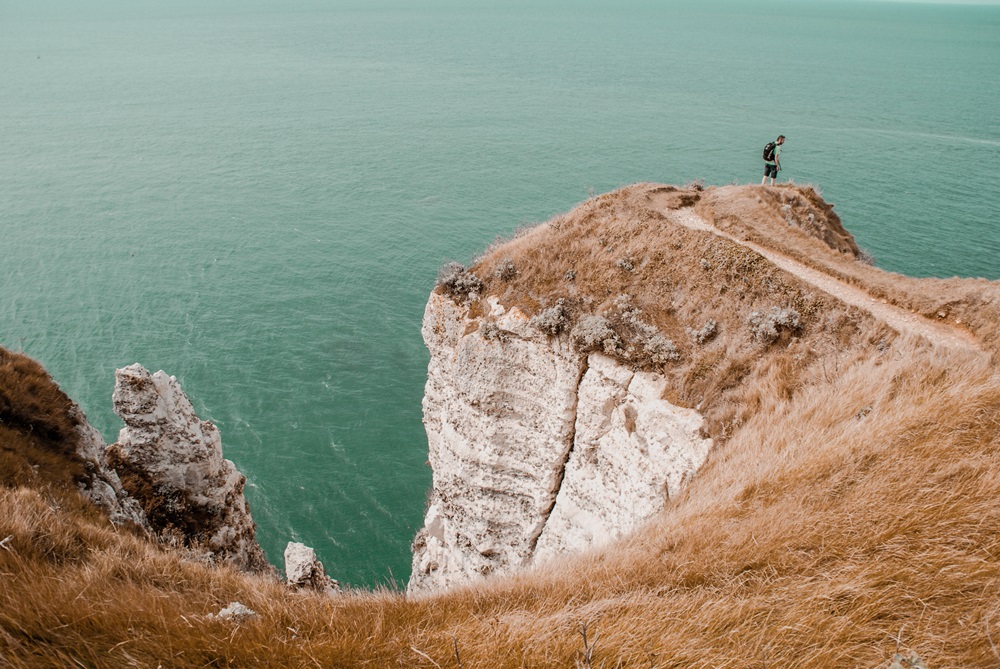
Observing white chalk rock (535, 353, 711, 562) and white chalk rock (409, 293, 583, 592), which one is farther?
white chalk rock (409, 293, 583, 592)

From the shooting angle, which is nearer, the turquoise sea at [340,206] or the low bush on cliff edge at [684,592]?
the low bush on cliff edge at [684,592]

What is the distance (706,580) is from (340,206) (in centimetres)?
7744

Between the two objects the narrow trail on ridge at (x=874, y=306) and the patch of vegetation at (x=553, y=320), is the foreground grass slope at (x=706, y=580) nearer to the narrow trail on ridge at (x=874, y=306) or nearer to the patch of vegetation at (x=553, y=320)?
the narrow trail on ridge at (x=874, y=306)

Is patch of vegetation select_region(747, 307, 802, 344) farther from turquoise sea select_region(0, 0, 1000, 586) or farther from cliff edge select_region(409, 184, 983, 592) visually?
turquoise sea select_region(0, 0, 1000, 586)

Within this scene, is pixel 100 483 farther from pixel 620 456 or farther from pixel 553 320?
pixel 620 456

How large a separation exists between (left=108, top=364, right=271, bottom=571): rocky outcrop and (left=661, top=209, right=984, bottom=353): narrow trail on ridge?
20377 millimetres

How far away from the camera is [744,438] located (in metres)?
14.8

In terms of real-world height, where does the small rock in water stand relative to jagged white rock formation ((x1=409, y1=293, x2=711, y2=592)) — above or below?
above

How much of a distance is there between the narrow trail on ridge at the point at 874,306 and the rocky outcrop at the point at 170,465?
2038 cm

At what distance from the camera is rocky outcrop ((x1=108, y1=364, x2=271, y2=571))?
19.2m

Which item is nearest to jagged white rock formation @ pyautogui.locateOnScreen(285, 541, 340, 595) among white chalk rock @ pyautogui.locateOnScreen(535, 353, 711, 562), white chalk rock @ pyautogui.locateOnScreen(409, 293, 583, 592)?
white chalk rock @ pyautogui.locateOnScreen(409, 293, 583, 592)

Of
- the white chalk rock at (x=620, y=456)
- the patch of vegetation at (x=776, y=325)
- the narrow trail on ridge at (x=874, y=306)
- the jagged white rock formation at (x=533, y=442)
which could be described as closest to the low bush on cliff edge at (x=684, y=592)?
the narrow trail on ridge at (x=874, y=306)

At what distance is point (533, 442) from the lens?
929 inches

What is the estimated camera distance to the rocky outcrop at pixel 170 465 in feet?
63.0
